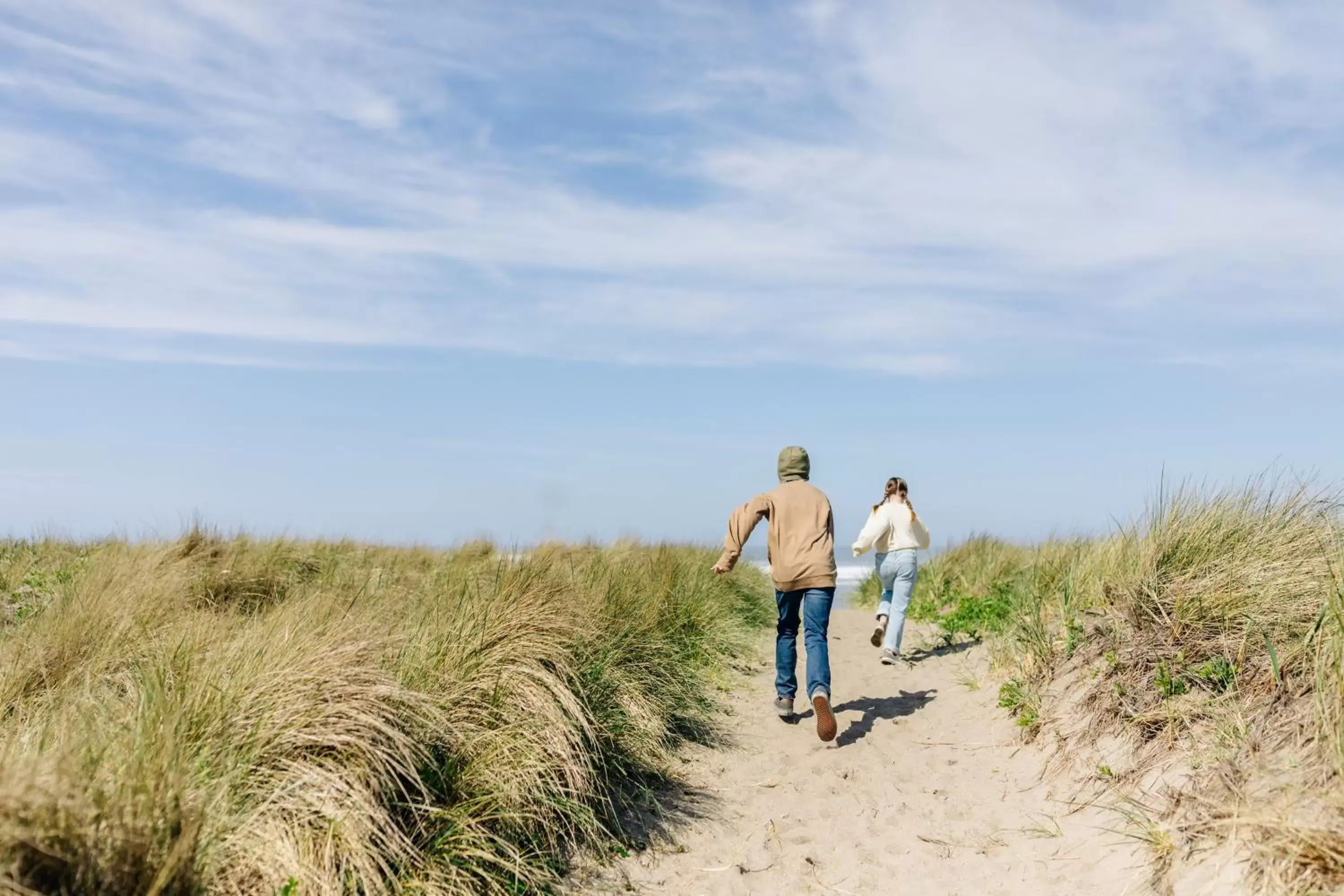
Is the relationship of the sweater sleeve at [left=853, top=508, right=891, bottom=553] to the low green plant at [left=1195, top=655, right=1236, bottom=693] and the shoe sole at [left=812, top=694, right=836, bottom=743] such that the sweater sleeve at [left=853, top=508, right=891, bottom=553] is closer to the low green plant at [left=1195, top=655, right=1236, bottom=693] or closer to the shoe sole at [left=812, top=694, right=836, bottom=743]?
the shoe sole at [left=812, top=694, right=836, bottom=743]

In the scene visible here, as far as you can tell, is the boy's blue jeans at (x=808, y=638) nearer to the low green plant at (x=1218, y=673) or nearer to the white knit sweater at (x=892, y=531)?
the white knit sweater at (x=892, y=531)

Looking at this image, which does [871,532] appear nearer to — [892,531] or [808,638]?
[892,531]

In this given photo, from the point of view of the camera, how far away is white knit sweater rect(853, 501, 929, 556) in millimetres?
10336

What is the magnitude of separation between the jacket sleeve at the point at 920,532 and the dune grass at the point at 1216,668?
5.18ft

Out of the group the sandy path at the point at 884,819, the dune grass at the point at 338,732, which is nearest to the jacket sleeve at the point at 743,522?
the dune grass at the point at 338,732

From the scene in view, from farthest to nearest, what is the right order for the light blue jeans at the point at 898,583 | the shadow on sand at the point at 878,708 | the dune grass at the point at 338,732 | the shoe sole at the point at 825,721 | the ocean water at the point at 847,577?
1. the ocean water at the point at 847,577
2. the light blue jeans at the point at 898,583
3. the shadow on sand at the point at 878,708
4. the shoe sole at the point at 825,721
5. the dune grass at the point at 338,732

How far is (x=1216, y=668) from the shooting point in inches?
229

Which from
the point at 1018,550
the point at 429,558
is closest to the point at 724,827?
the point at 429,558

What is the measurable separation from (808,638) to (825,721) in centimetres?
69

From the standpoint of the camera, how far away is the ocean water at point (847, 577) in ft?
56.2

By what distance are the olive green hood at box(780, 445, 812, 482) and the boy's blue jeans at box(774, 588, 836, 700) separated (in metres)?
0.97

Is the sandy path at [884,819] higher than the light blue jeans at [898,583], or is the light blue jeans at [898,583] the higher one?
the light blue jeans at [898,583]

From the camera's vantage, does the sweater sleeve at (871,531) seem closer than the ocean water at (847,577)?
Yes

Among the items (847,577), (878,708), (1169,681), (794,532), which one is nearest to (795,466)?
(794,532)
